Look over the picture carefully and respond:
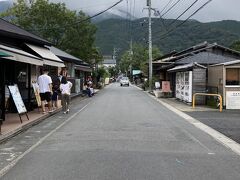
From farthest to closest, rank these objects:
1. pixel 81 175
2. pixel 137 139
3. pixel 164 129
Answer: pixel 164 129 < pixel 137 139 < pixel 81 175

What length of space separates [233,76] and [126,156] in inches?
627

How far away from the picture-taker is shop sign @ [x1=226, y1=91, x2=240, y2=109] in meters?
22.9

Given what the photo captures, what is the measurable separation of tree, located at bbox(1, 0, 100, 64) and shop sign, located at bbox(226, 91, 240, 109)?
83.5ft

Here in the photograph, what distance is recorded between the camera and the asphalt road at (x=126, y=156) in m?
7.34

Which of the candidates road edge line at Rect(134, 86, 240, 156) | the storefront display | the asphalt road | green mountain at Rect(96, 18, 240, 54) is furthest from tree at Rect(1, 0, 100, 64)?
the asphalt road

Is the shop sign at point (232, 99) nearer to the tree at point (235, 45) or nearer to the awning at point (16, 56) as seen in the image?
the awning at point (16, 56)

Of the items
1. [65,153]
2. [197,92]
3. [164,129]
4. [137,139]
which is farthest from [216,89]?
[65,153]

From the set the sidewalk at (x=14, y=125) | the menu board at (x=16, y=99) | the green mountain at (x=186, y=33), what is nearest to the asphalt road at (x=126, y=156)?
the sidewalk at (x=14, y=125)

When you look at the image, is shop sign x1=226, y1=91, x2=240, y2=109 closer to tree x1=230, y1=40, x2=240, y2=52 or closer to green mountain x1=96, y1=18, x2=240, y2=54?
green mountain x1=96, y1=18, x2=240, y2=54

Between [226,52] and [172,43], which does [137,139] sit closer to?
[226,52]

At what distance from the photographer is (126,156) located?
8875 mm

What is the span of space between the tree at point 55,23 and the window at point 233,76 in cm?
2467

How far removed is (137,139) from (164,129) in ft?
8.52

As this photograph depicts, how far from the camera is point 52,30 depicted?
154ft
